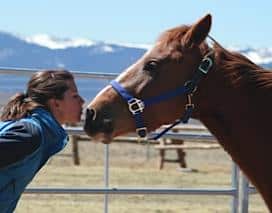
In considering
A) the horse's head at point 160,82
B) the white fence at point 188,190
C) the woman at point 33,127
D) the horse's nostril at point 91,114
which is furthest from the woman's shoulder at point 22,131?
the white fence at point 188,190

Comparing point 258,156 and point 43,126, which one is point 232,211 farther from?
point 43,126

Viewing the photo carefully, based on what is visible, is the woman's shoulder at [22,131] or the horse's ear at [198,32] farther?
the horse's ear at [198,32]

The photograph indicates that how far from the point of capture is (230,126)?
4.14 m

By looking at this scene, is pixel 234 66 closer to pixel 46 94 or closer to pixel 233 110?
pixel 233 110

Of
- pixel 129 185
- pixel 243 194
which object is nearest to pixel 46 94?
pixel 243 194

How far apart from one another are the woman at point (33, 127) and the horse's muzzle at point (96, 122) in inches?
4.1

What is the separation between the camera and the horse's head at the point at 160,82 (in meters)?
4.12

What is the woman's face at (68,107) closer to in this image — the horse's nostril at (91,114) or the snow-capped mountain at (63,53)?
the horse's nostril at (91,114)

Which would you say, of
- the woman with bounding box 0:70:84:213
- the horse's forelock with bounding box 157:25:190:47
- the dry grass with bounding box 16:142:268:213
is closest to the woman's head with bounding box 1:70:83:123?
the woman with bounding box 0:70:84:213

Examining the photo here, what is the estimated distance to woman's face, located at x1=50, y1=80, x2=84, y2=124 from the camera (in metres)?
3.87

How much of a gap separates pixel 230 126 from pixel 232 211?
2889 millimetres

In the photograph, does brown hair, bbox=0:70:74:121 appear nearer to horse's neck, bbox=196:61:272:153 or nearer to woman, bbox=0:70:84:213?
woman, bbox=0:70:84:213

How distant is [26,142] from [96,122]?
1.60 feet

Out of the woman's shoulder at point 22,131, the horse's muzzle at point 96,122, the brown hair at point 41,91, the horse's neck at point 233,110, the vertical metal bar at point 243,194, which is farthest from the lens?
the vertical metal bar at point 243,194
